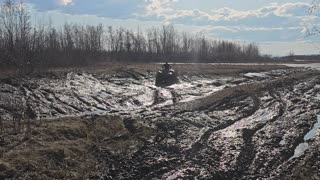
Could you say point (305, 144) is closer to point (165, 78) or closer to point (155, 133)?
point (155, 133)

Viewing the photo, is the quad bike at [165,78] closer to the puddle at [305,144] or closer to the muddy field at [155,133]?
the muddy field at [155,133]

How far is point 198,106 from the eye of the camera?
30.5 m

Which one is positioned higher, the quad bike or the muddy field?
the quad bike

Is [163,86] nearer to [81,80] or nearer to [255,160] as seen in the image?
[81,80]

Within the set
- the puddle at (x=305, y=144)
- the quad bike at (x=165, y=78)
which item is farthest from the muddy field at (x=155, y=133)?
the quad bike at (x=165, y=78)

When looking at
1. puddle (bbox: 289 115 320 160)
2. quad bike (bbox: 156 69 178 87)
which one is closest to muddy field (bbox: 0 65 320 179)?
puddle (bbox: 289 115 320 160)

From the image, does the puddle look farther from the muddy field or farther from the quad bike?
the quad bike

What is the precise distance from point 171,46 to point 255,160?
11508cm

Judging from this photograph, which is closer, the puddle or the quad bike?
the puddle

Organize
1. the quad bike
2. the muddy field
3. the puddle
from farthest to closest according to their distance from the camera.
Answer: the quad bike, the puddle, the muddy field

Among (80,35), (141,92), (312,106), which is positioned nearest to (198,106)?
(312,106)

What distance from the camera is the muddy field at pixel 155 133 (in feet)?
48.6

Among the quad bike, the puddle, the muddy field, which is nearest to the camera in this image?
the muddy field

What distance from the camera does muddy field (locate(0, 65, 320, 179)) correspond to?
14805mm
